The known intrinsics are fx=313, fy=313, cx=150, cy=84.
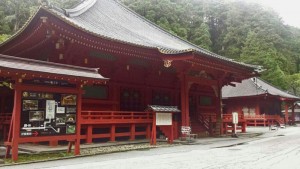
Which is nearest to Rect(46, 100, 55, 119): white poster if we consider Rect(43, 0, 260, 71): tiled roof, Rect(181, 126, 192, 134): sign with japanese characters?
Rect(43, 0, 260, 71): tiled roof

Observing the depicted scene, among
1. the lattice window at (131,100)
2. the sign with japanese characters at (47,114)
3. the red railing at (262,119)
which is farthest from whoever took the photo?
the red railing at (262,119)

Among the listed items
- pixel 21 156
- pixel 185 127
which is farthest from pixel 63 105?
pixel 185 127

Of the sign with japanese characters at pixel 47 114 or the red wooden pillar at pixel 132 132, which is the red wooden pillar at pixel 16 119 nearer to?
the sign with japanese characters at pixel 47 114

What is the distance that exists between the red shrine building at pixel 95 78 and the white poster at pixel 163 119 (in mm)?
344

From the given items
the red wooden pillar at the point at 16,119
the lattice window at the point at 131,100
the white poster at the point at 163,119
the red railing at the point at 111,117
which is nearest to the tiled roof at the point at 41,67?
the red wooden pillar at the point at 16,119

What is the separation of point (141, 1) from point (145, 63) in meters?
47.3

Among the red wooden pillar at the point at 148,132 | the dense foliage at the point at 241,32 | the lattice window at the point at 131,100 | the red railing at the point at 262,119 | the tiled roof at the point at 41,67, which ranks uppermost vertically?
the dense foliage at the point at 241,32

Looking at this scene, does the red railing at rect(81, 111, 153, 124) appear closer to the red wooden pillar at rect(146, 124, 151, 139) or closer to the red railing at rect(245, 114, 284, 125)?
the red wooden pillar at rect(146, 124, 151, 139)

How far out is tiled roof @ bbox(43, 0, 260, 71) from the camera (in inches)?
620

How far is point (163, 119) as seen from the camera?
51.5 feet

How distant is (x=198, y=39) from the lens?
66375 mm

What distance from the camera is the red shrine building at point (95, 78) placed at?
34.6 ft

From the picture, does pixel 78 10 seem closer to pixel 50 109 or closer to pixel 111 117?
pixel 111 117

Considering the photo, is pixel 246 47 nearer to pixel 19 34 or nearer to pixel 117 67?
pixel 117 67
